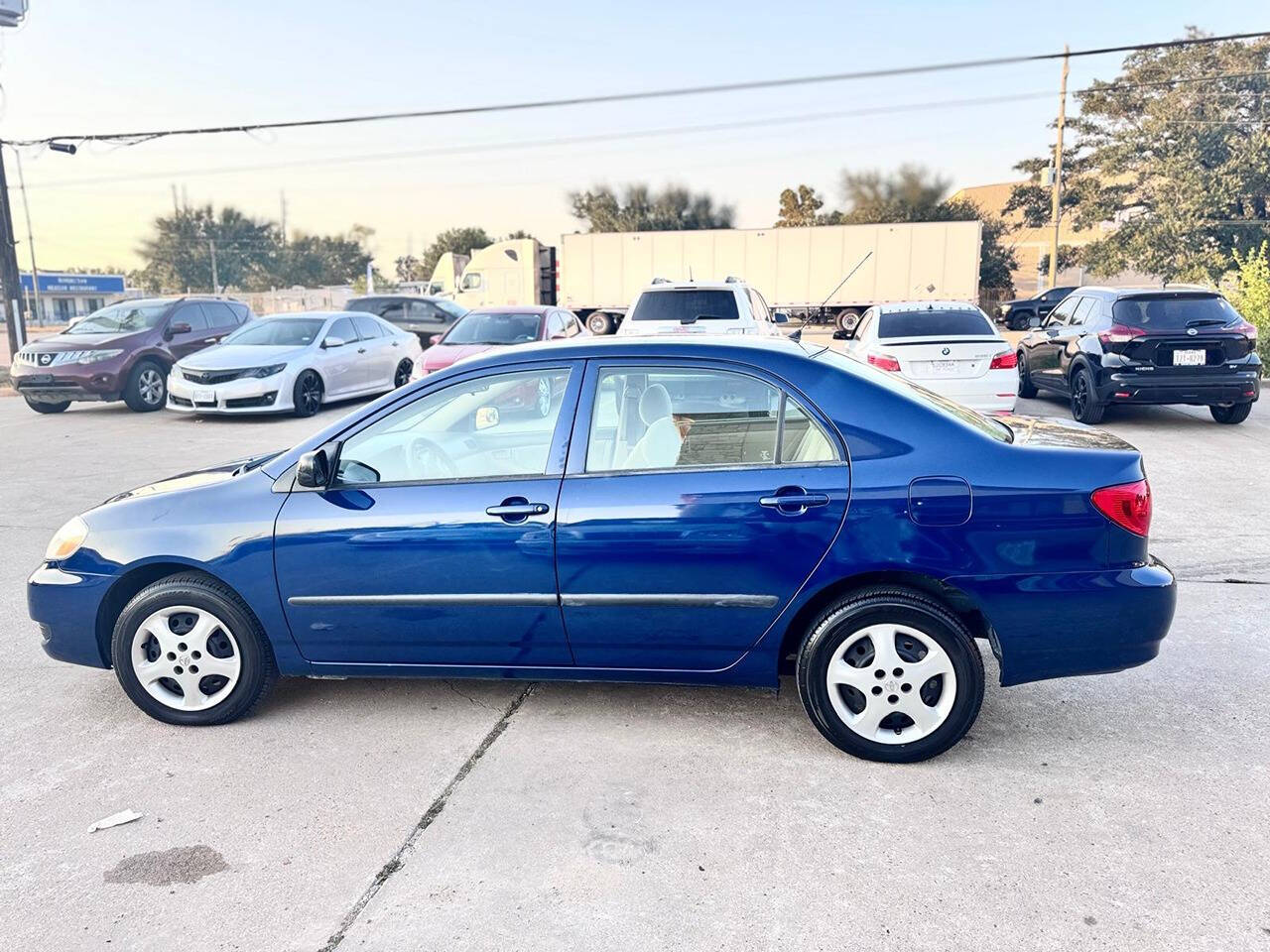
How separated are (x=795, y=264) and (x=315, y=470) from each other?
26.7m

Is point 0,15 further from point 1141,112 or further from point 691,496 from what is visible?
point 1141,112

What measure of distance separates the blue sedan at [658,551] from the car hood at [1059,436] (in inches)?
1.1

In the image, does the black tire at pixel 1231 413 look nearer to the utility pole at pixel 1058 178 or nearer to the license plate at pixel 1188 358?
the license plate at pixel 1188 358

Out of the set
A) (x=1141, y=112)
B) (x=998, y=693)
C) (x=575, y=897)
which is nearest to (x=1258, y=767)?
(x=998, y=693)

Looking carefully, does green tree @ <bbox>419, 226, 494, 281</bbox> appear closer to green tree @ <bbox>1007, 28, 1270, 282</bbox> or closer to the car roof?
green tree @ <bbox>1007, 28, 1270, 282</bbox>

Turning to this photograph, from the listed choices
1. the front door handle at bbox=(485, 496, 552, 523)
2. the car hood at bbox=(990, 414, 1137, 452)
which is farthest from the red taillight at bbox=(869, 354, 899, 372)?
the front door handle at bbox=(485, 496, 552, 523)

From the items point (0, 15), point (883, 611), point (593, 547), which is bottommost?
point (883, 611)

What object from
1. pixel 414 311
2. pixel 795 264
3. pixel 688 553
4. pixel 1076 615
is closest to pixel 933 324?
pixel 1076 615

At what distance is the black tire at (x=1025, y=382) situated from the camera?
43.4 feet

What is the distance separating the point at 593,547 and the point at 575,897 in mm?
1193

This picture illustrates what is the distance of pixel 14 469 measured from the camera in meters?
9.34

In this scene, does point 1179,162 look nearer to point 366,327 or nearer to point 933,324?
point 933,324

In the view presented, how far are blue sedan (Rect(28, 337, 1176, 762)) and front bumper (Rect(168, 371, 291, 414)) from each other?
8.82 metres

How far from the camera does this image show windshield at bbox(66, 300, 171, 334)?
1367cm
